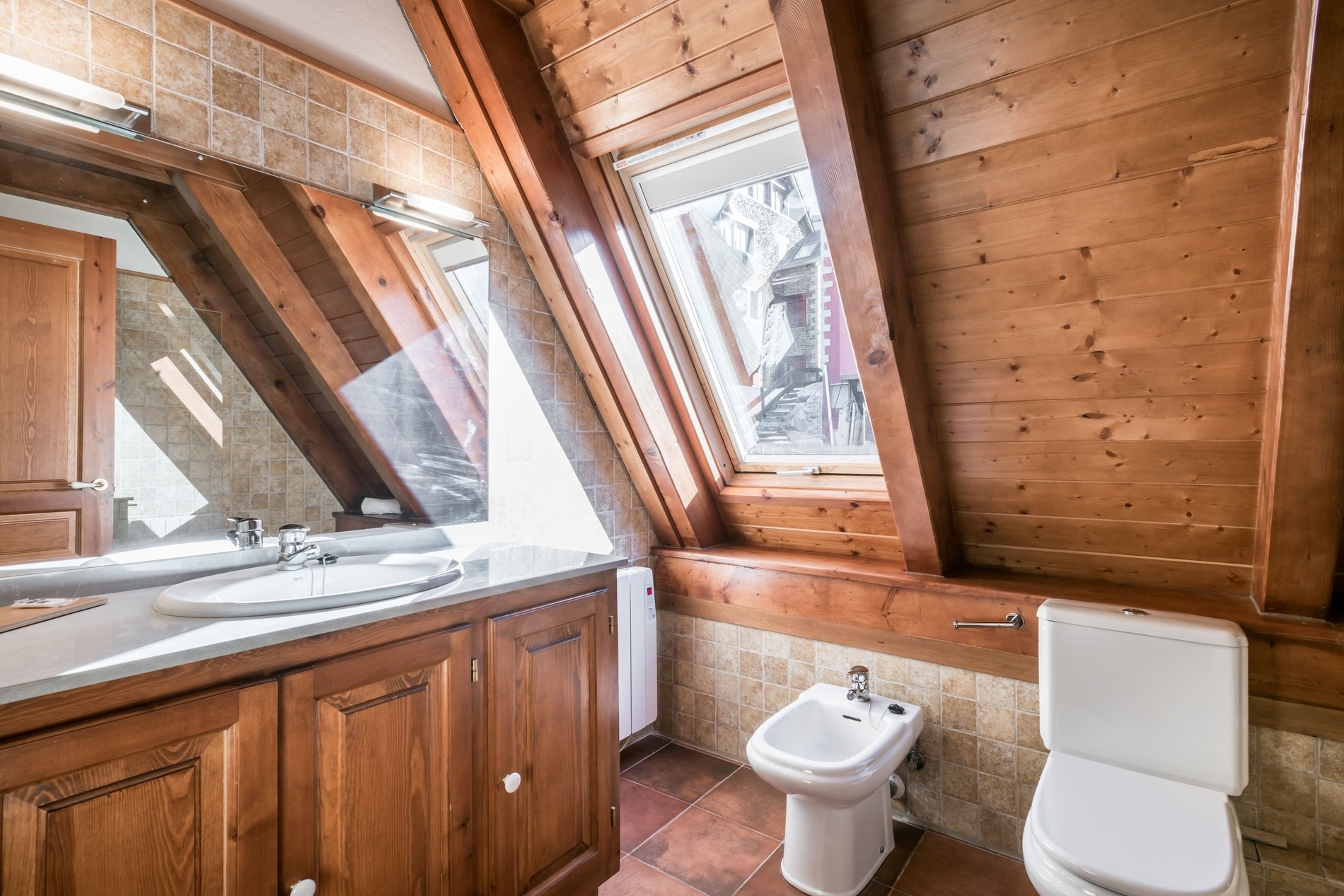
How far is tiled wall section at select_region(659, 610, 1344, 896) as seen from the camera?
1.69 metres

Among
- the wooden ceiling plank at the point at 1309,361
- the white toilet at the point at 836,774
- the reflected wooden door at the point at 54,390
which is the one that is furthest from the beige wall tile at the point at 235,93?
the wooden ceiling plank at the point at 1309,361

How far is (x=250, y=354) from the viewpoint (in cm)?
170

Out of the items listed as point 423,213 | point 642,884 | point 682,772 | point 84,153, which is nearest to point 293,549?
point 84,153

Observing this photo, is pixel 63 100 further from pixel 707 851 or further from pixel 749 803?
pixel 749 803

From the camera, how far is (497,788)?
1560 millimetres

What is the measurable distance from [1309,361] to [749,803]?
6.53 feet

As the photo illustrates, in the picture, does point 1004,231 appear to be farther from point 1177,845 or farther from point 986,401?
point 1177,845

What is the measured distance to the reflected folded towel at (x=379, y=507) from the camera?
6.43 feet

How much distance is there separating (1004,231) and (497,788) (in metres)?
1.78

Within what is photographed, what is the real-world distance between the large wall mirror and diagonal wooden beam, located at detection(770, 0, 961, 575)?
113 centimetres

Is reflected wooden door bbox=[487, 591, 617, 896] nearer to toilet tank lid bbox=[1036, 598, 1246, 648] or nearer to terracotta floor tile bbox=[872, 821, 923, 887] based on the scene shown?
terracotta floor tile bbox=[872, 821, 923, 887]

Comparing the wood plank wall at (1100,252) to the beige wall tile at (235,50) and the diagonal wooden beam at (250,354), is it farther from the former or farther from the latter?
the diagonal wooden beam at (250,354)

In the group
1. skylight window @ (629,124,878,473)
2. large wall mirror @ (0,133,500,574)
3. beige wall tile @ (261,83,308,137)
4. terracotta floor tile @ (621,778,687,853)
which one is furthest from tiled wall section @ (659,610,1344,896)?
beige wall tile @ (261,83,308,137)

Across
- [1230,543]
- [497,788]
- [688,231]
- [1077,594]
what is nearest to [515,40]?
[688,231]
